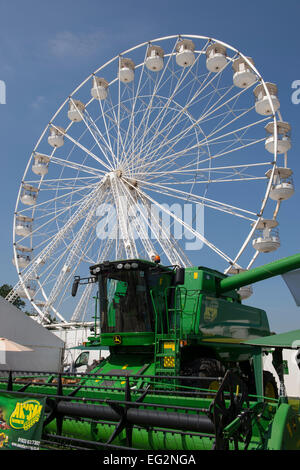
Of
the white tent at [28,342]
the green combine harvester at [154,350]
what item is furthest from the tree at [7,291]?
the green combine harvester at [154,350]

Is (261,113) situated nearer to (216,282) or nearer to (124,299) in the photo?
(216,282)

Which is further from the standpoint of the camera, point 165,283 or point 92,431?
point 165,283

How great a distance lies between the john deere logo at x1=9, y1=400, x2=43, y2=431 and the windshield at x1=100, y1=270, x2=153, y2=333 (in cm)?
361

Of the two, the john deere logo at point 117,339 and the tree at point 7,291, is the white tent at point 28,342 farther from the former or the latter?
the tree at point 7,291

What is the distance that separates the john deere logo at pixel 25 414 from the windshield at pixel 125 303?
3614 mm

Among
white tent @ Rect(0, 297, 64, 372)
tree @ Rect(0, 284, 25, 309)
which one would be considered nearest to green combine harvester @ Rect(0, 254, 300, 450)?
white tent @ Rect(0, 297, 64, 372)

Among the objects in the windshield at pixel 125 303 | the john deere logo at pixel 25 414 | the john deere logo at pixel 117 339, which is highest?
the windshield at pixel 125 303

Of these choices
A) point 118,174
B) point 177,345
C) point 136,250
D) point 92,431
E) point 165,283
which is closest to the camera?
point 92,431

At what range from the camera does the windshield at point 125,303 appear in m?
8.41

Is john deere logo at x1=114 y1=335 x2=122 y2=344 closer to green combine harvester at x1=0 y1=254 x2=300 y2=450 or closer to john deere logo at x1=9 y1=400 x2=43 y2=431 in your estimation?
green combine harvester at x1=0 y1=254 x2=300 y2=450

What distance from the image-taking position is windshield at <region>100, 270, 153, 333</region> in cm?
841
